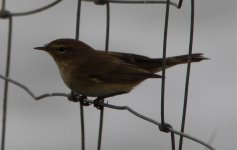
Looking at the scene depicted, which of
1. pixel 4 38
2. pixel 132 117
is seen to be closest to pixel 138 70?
pixel 132 117

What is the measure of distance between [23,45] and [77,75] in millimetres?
4004

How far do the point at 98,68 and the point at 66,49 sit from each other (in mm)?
218

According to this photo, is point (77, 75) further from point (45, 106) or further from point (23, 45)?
point (23, 45)

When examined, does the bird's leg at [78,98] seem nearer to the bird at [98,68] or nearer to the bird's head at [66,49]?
the bird at [98,68]

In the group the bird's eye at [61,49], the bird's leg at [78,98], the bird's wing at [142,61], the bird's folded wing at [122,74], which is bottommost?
the bird's leg at [78,98]

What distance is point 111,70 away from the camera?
4359 millimetres

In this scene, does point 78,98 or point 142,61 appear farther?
point 142,61

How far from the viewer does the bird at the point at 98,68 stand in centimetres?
420

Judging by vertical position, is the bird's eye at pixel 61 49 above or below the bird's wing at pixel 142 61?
above

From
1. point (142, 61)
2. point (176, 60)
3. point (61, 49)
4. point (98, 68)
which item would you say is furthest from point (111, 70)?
point (176, 60)

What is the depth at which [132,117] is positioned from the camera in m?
7.09

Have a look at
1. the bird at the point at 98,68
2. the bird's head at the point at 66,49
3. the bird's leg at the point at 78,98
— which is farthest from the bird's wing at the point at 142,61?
the bird's leg at the point at 78,98

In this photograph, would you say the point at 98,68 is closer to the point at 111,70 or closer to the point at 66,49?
the point at 111,70

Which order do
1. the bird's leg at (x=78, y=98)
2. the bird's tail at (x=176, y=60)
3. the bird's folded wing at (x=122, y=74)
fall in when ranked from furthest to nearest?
1. the bird's folded wing at (x=122, y=74)
2. the bird's leg at (x=78, y=98)
3. the bird's tail at (x=176, y=60)
